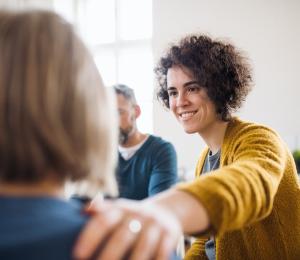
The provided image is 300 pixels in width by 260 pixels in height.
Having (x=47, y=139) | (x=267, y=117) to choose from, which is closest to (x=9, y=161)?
(x=47, y=139)

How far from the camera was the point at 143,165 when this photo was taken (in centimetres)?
201

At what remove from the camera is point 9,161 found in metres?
0.50

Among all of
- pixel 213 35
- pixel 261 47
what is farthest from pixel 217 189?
pixel 261 47

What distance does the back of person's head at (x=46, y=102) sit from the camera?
1.61 ft

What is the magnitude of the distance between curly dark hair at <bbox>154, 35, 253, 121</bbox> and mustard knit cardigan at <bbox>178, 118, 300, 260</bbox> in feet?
0.55

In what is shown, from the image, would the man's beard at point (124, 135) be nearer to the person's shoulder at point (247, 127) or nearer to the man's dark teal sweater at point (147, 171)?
the man's dark teal sweater at point (147, 171)

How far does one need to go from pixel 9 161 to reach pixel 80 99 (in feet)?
0.40

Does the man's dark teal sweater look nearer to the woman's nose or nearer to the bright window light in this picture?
the woman's nose

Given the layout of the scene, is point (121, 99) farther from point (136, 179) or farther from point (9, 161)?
point (9, 161)

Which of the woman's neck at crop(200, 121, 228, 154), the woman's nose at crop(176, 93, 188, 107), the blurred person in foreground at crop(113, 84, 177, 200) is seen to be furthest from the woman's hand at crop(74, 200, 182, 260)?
the blurred person in foreground at crop(113, 84, 177, 200)

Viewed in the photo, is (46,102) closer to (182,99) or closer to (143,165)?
(182,99)

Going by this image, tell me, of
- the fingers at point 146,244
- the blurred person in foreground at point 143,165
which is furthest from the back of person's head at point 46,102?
the blurred person in foreground at point 143,165

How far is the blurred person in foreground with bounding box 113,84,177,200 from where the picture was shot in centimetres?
193

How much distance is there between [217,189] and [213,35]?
134 inches
